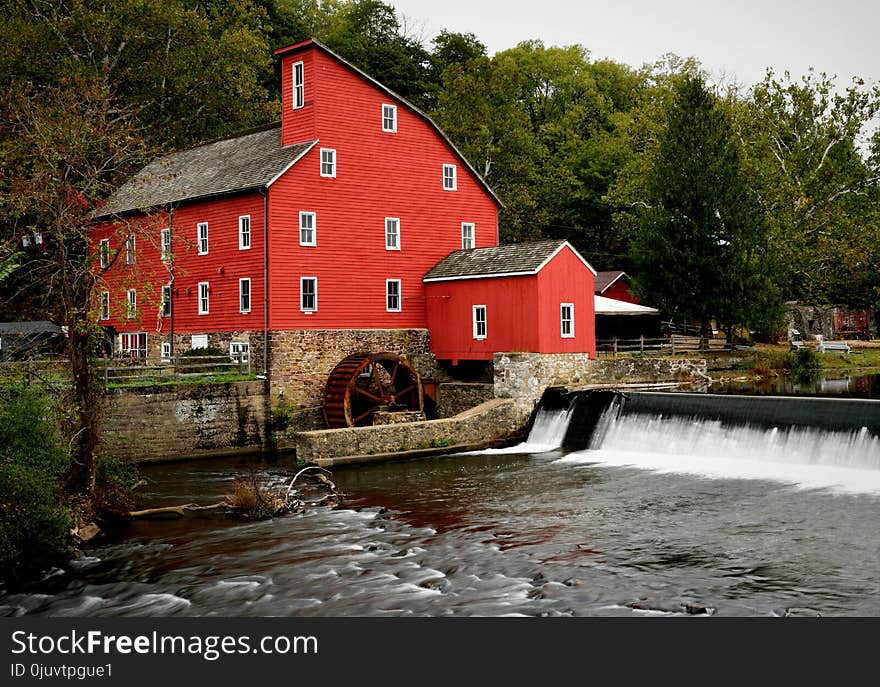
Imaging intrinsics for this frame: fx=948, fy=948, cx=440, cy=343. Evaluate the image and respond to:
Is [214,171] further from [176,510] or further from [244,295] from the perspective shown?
[176,510]

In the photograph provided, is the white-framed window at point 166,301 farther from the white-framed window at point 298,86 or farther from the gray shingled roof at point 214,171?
the white-framed window at point 298,86

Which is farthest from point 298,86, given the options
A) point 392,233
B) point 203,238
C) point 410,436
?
point 410,436

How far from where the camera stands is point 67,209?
17.5 meters

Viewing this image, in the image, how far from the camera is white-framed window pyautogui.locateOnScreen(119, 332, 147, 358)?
33.3m

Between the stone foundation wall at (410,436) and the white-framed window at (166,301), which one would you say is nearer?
the stone foundation wall at (410,436)

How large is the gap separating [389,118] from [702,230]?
1655 cm

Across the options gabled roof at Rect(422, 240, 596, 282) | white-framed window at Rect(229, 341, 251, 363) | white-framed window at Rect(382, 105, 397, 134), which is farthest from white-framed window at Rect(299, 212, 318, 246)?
gabled roof at Rect(422, 240, 596, 282)

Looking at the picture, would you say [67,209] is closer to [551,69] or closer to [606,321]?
[606,321]

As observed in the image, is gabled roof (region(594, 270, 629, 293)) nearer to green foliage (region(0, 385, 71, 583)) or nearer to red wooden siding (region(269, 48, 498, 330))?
red wooden siding (region(269, 48, 498, 330))

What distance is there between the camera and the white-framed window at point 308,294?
2917 cm

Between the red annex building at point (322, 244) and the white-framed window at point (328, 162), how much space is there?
0.05 metres

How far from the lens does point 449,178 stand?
33188mm

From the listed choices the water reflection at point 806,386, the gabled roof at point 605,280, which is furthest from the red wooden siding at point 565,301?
the gabled roof at point 605,280

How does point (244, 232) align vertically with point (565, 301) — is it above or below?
above
